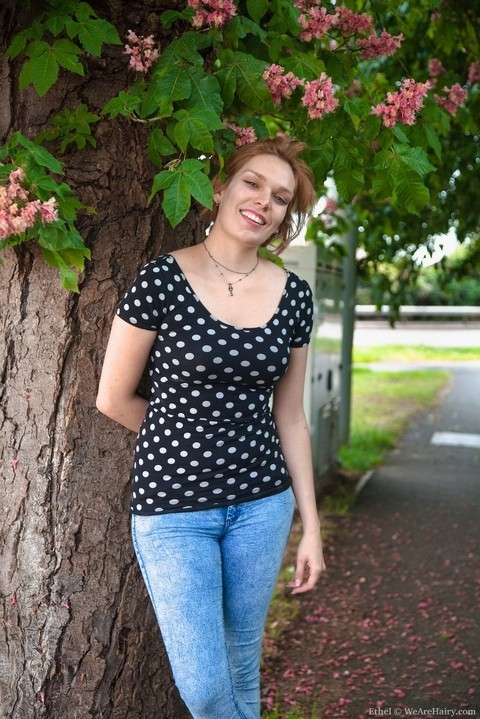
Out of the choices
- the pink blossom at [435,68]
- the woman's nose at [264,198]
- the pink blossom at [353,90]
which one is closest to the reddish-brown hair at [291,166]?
the woman's nose at [264,198]

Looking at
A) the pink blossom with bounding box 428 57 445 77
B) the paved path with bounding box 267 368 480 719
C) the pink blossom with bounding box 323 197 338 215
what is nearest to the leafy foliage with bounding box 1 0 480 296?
the pink blossom with bounding box 428 57 445 77

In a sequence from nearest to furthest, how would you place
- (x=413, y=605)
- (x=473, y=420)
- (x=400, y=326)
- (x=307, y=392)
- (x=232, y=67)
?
1. (x=232, y=67)
2. (x=413, y=605)
3. (x=307, y=392)
4. (x=473, y=420)
5. (x=400, y=326)

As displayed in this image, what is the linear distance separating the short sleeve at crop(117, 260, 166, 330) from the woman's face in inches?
11.6

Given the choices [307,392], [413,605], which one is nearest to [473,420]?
[307,392]

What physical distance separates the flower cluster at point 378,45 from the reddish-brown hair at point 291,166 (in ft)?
2.21

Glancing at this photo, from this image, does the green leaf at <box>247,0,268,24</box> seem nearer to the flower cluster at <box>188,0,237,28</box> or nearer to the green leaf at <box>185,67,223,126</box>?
the flower cluster at <box>188,0,237,28</box>

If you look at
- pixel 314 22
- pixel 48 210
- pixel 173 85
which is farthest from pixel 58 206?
pixel 314 22

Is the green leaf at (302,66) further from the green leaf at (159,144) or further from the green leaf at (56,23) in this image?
the green leaf at (56,23)

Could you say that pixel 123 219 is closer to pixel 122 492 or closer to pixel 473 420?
pixel 122 492

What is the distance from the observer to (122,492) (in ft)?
9.33

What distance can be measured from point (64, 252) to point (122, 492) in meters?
0.79

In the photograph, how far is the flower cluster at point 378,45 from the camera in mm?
3061

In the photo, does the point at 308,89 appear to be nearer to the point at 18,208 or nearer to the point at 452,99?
the point at 18,208

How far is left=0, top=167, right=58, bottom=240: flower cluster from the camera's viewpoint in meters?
2.26
